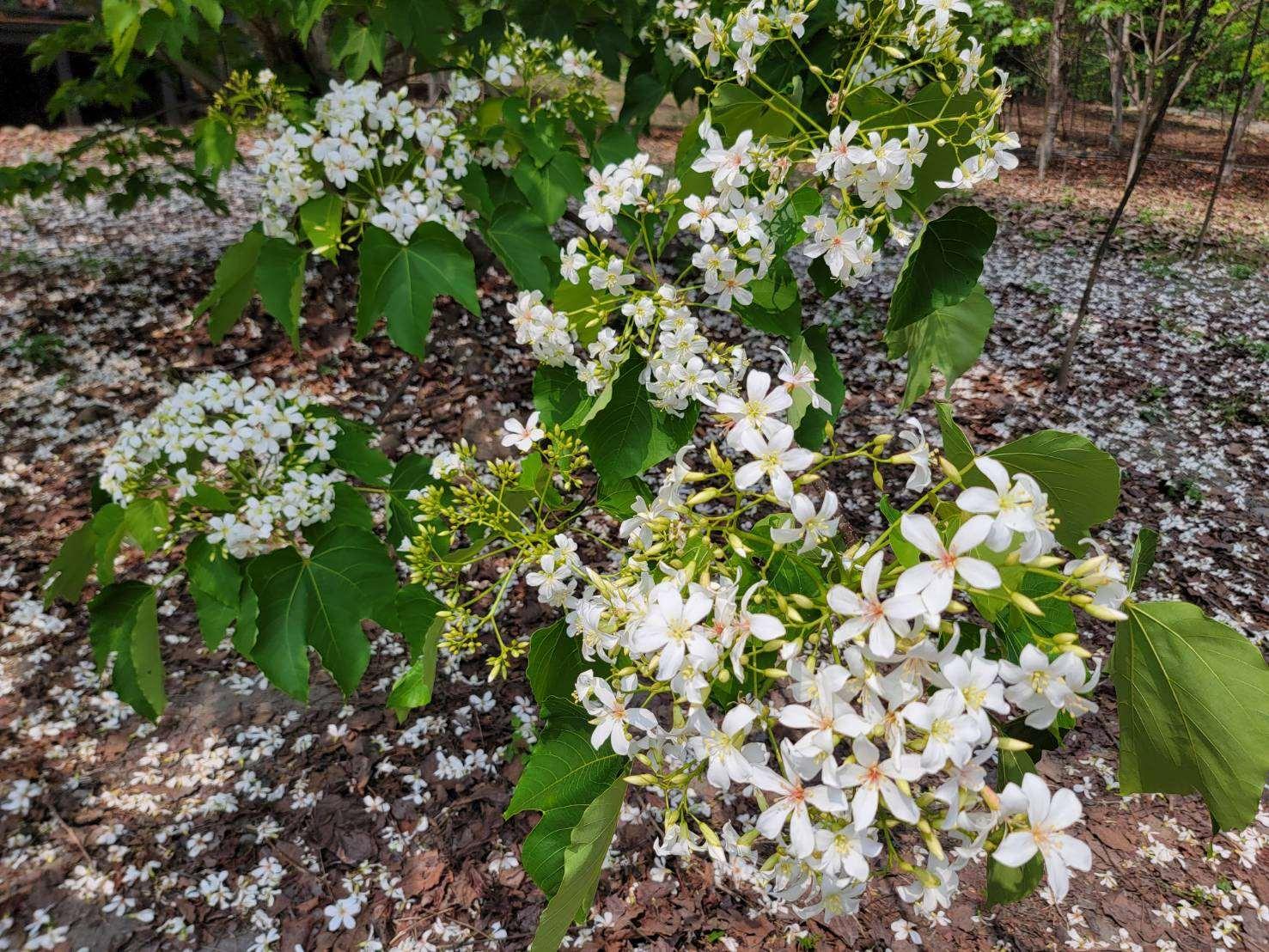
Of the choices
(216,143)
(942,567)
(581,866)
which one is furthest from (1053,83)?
(581,866)

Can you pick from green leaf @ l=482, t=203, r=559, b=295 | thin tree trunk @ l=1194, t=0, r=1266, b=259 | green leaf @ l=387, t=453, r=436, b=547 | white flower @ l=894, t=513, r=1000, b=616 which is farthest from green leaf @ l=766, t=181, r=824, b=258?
thin tree trunk @ l=1194, t=0, r=1266, b=259

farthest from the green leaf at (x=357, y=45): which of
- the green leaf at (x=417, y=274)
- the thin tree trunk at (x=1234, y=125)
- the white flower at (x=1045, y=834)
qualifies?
the thin tree trunk at (x=1234, y=125)

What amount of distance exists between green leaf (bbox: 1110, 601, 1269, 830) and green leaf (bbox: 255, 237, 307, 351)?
1697mm

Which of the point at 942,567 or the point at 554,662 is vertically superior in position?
the point at 942,567

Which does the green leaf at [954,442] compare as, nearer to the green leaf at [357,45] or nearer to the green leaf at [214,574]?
the green leaf at [214,574]

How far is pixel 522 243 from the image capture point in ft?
6.64

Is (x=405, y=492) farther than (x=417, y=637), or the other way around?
(x=405, y=492)

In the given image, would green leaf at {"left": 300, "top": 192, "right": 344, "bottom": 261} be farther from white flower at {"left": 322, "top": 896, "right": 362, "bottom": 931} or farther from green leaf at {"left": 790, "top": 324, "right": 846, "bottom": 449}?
white flower at {"left": 322, "top": 896, "right": 362, "bottom": 931}

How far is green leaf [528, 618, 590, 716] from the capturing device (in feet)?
4.28

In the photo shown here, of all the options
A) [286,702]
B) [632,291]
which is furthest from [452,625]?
[286,702]

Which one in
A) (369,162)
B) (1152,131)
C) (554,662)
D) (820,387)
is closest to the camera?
(554,662)

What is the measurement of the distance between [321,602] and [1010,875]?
4.77ft

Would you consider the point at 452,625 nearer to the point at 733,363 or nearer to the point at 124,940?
the point at 733,363

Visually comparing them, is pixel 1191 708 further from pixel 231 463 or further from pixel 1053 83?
pixel 1053 83
